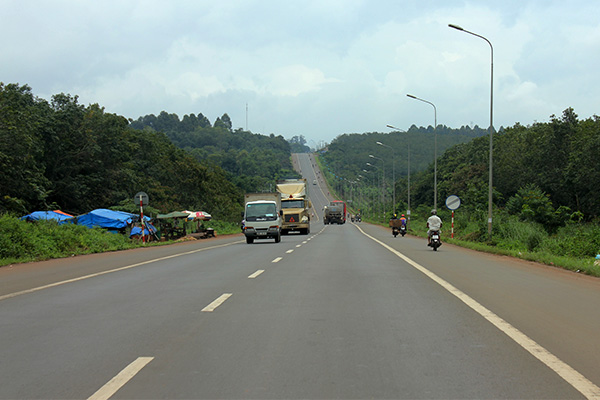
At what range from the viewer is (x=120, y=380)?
5.19 meters

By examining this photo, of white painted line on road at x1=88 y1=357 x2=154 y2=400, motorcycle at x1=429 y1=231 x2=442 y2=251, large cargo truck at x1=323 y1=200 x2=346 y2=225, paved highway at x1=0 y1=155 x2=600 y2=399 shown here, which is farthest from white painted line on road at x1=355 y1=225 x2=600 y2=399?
large cargo truck at x1=323 y1=200 x2=346 y2=225

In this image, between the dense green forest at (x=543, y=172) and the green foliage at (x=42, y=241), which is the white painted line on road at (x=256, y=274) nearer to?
the green foliage at (x=42, y=241)

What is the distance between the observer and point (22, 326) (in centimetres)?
762

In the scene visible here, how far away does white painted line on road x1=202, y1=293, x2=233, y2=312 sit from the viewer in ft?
29.2

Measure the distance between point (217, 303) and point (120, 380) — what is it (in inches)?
169

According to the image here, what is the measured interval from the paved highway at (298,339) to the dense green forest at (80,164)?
34.0m

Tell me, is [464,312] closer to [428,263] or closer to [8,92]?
[428,263]

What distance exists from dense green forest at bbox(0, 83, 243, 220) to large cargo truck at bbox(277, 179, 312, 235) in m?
13.5

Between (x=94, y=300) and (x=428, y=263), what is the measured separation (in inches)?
429

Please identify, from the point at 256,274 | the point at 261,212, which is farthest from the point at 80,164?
the point at 256,274

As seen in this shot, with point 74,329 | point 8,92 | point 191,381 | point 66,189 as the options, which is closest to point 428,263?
point 74,329

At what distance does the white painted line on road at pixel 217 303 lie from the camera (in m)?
8.91

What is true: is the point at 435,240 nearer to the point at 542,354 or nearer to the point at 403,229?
the point at 403,229

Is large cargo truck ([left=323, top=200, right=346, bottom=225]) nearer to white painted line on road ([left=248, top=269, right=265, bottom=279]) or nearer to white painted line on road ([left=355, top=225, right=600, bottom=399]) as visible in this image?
white painted line on road ([left=248, top=269, right=265, bottom=279])
